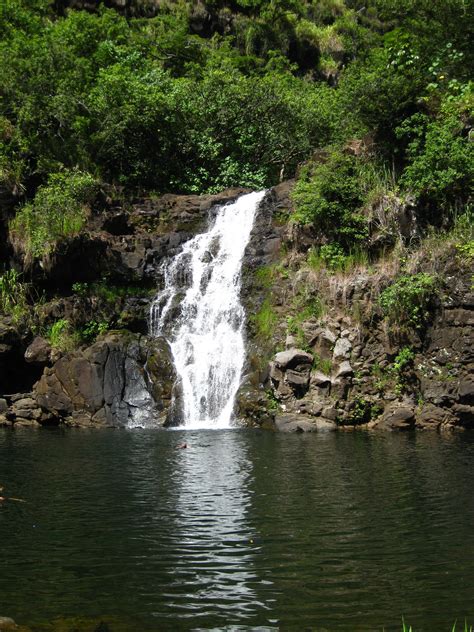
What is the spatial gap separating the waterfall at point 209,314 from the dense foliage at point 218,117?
377cm

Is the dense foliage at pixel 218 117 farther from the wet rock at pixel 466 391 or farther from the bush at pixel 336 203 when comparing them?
the wet rock at pixel 466 391

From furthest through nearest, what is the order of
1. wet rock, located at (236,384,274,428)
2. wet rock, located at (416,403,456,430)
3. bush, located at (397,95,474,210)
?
bush, located at (397,95,474,210)
wet rock, located at (236,384,274,428)
wet rock, located at (416,403,456,430)

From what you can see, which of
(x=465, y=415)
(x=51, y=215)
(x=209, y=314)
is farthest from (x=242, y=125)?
(x=465, y=415)

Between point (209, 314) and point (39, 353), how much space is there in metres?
6.88

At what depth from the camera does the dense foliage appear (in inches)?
1025

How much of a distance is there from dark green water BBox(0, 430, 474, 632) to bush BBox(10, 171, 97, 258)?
1415 centimetres

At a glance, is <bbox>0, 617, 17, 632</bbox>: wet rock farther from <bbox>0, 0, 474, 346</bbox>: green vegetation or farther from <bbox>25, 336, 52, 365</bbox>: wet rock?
<bbox>25, 336, 52, 365</bbox>: wet rock

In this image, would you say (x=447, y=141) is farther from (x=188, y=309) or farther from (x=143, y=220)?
(x=143, y=220)

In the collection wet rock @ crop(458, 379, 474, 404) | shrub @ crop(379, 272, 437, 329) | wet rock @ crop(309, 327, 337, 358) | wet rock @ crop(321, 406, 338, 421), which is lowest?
wet rock @ crop(321, 406, 338, 421)

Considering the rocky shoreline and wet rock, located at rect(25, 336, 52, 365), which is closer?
the rocky shoreline

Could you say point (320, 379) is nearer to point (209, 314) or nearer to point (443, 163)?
point (209, 314)

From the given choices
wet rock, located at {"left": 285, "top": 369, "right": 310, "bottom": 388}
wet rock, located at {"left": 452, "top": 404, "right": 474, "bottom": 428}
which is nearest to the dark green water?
wet rock, located at {"left": 452, "top": 404, "right": 474, "bottom": 428}

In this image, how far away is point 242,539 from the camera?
32.0ft

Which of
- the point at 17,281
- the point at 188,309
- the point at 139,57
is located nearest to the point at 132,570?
the point at 188,309
